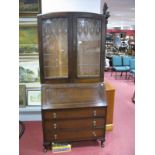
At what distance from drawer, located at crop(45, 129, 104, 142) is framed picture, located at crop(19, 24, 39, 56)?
64.6 inches

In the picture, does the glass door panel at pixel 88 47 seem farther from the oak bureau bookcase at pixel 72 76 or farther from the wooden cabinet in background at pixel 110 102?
the wooden cabinet in background at pixel 110 102

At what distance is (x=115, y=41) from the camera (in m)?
15.3

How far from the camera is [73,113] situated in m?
3.04

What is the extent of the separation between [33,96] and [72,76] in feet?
3.92

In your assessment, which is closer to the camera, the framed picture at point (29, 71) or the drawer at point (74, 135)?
the drawer at point (74, 135)

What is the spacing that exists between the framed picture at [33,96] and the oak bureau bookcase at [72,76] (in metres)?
0.88

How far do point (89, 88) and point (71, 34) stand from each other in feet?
2.84

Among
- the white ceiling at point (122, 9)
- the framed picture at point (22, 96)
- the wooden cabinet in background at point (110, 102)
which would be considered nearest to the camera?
the wooden cabinet in background at point (110, 102)

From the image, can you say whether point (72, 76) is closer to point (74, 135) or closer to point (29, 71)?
point (74, 135)

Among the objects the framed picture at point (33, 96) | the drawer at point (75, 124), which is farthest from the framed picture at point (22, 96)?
the drawer at point (75, 124)

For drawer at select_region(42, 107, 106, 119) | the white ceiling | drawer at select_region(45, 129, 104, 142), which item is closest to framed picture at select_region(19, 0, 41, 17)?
drawer at select_region(42, 107, 106, 119)

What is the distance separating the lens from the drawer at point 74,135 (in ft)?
9.98
